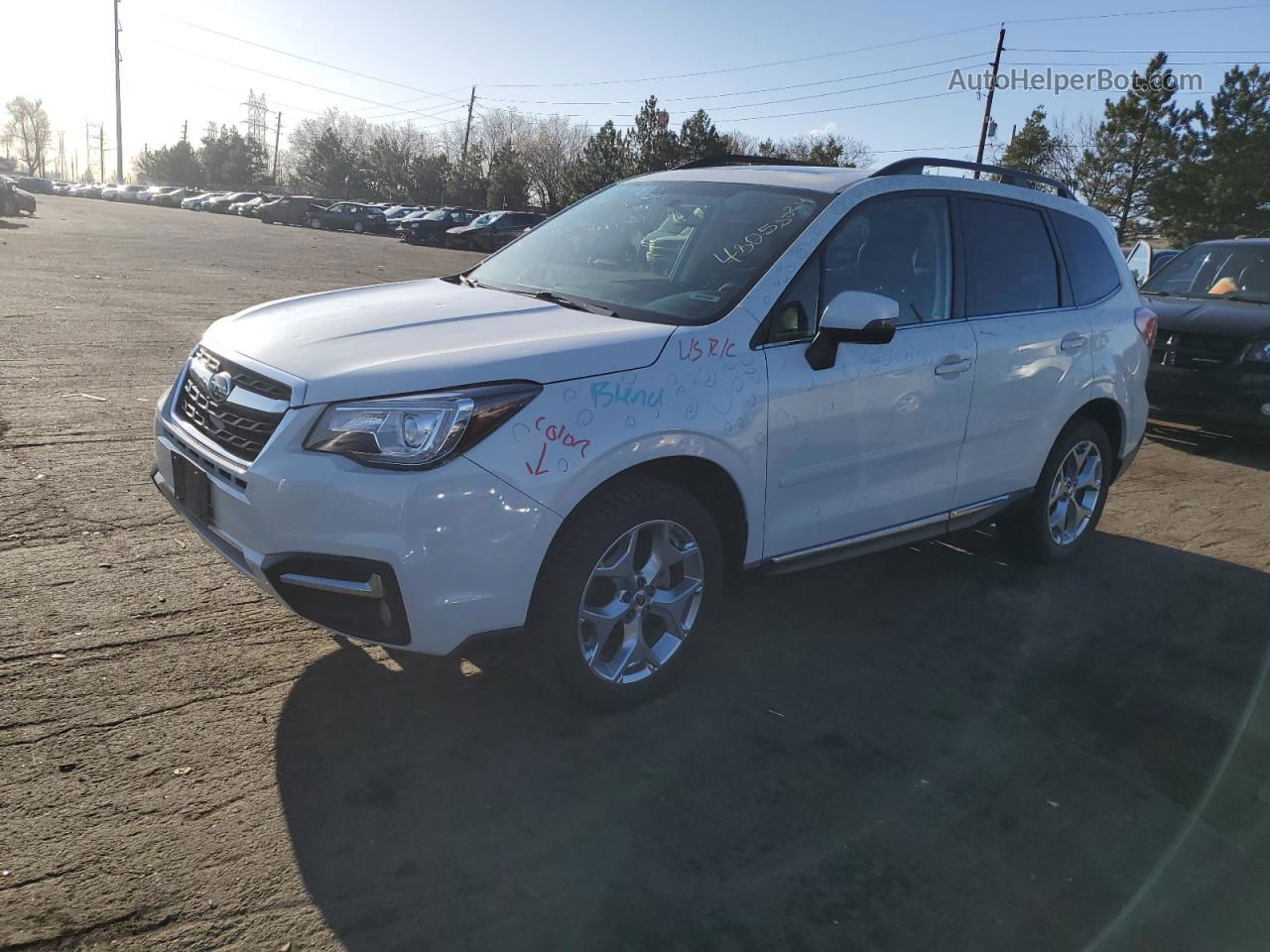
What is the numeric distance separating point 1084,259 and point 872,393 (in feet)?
6.90

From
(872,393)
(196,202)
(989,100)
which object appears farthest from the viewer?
(196,202)

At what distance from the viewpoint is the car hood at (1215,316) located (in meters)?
7.96

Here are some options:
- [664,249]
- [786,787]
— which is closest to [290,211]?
[664,249]

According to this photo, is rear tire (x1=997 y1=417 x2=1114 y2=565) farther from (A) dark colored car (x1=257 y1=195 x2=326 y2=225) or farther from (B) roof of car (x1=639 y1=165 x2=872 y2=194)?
(A) dark colored car (x1=257 y1=195 x2=326 y2=225)

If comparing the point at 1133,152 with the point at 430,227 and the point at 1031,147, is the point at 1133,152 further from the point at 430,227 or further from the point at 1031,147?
the point at 430,227

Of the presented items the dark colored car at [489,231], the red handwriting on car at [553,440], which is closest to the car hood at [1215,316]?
the red handwriting on car at [553,440]

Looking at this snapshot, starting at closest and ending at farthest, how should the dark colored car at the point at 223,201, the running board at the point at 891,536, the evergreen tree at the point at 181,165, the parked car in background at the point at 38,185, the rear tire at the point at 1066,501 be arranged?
the running board at the point at 891,536 → the rear tire at the point at 1066,501 → the dark colored car at the point at 223,201 → the parked car in background at the point at 38,185 → the evergreen tree at the point at 181,165

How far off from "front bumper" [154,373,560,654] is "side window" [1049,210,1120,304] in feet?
11.5

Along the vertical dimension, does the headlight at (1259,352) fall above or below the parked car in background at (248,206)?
below

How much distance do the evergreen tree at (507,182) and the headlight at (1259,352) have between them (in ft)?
195

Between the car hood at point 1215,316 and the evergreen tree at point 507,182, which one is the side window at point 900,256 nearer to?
the car hood at point 1215,316

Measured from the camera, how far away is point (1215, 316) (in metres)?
8.22

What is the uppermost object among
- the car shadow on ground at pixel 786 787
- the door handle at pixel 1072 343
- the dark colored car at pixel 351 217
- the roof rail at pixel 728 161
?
the dark colored car at pixel 351 217

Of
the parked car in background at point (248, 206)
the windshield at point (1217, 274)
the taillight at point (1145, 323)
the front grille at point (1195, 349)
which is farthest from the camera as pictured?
the parked car in background at point (248, 206)
